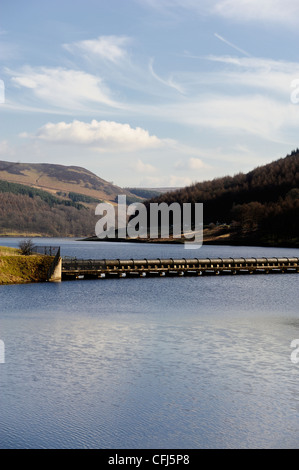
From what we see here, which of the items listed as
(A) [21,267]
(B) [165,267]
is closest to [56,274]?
(A) [21,267]

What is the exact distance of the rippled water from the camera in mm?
21062

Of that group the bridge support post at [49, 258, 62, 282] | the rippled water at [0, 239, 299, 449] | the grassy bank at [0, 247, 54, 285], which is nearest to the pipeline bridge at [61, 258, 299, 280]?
the bridge support post at [49, 258, 62, 282]

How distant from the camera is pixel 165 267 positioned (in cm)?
9912

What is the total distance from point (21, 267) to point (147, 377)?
48108 millimetres

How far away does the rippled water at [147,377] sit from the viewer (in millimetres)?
21062

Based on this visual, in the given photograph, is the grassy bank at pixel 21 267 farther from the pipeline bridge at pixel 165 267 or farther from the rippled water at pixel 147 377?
the rippled water at pixel 147 377

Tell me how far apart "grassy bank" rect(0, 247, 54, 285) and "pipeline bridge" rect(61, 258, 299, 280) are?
18.9 ft

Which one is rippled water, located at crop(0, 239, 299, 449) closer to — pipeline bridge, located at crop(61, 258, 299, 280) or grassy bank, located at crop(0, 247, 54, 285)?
grassy bank, located at crop(0, 247, 54, 285)

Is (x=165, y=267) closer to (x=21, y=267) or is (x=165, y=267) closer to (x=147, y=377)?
(x=21, y=267)

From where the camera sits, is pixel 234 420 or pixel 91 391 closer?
pixel 234 420
